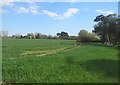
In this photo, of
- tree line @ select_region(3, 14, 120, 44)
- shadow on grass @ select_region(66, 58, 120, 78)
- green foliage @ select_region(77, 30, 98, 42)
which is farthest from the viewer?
green foliage @ select_region(77, 30, 98, 42)

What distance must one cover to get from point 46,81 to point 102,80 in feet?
6.94

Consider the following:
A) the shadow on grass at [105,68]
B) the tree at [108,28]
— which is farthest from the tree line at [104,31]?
the shadow on grass at [105,68]

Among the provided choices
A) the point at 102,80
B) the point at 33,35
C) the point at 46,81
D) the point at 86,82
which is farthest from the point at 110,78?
the point at 33,35

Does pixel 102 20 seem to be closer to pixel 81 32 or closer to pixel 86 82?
pixel 81 32

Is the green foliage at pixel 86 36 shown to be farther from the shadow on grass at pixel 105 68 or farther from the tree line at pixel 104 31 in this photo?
the shadow on grass at pixel 105 68

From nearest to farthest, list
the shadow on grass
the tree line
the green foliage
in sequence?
the shadow on grass, the tree line, the green foliage

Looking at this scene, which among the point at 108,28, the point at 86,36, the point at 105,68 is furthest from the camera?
the point at 86,36

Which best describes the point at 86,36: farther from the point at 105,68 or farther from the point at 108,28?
the point at 105,68

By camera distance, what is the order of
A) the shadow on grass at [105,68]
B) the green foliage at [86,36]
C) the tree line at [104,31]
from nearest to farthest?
1. the shadow on grass at [105,68]
2. the tree line at [104,31]
3. the green foliage at [86,36]

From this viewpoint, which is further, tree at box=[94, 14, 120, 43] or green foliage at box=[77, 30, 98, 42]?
green foliage at box=[77, 30, 98, 42]

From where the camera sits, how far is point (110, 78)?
34.0 feet

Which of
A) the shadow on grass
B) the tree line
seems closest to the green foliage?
the tree line

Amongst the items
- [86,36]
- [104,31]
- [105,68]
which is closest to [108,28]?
[104,31]

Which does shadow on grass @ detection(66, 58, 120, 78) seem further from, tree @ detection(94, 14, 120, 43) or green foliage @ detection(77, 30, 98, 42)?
green foliage @ detection(77, 30, 98, 42)
